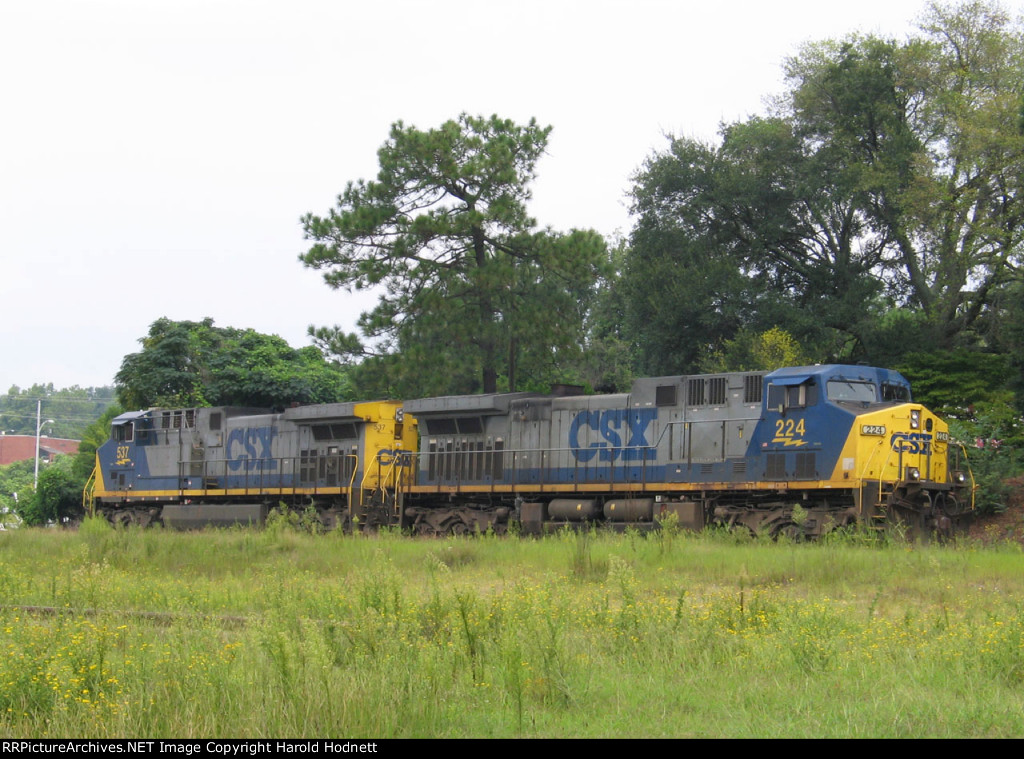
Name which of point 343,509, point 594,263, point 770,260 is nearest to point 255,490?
point 343,509

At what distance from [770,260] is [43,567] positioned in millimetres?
26630

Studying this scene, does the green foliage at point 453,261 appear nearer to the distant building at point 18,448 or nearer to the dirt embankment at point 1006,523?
the dirt embankment at point 1006,523

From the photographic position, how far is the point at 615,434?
21.0 meters

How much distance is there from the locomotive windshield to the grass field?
4.26 meters

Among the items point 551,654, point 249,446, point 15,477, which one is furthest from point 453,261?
point 15,477

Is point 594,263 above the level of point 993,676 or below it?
above

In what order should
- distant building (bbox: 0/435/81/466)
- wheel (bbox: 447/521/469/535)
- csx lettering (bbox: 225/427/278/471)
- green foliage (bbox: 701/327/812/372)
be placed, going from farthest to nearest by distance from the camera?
distant building (bbox: 0/435/81/466) → green foliage (bbox: 701/327/812/372) → csx lettering (bbox: 225/427/278/471) → wheel (bbox: 447/521/469/535)

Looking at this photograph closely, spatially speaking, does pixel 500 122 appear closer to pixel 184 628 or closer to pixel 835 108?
pixel 835 108

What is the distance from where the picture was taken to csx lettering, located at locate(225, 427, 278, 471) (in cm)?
2709

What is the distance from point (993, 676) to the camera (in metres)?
8.06

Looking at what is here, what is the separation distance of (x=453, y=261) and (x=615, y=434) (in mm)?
11908

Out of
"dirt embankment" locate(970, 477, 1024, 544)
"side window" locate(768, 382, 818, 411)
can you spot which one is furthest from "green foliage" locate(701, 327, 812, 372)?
"side window" locate(768, 382, 818, 411)

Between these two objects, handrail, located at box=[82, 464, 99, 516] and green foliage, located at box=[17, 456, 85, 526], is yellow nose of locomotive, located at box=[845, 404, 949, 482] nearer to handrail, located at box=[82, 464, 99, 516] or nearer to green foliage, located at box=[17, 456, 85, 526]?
handrail, located at box=[82, 464, 99, 516]

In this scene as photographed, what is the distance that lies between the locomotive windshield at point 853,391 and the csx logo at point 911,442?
3.11ft
